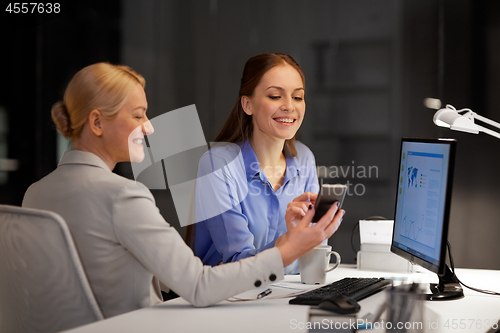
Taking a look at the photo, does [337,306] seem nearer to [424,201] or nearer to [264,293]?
[264,293]

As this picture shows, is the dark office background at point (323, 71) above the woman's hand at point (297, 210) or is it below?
above

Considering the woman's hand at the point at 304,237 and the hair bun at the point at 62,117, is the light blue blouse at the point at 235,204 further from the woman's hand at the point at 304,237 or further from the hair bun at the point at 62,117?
the hair bun at the point at 62,117

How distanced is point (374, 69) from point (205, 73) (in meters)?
1.31

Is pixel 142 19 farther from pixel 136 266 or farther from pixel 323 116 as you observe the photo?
pixel 136 266

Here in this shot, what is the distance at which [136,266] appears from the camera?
1.35 meters

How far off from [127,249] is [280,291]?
0.54 m

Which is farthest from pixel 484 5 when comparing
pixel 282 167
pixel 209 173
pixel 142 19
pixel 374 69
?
pixel 142 19

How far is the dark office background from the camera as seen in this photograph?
10.8 feet

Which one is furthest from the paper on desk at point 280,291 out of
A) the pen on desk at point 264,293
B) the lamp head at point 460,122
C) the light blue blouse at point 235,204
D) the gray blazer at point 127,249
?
the lamp head at point 460,122

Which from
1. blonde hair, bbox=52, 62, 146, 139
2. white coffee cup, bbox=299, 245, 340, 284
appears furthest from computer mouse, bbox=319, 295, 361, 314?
blonde hair, bbox=52, 62, 146, 139

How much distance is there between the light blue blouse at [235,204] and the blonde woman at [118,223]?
23.9 inches

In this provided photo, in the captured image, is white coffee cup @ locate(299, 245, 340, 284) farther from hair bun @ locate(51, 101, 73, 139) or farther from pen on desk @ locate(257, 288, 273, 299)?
hair bun @ locate(51, 101, 73, 139)

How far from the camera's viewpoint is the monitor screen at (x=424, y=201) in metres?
1.35

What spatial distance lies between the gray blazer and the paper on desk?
6.5 inches
